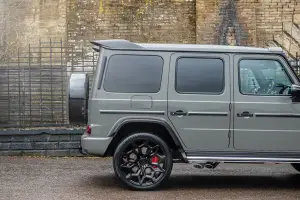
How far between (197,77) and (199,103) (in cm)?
35

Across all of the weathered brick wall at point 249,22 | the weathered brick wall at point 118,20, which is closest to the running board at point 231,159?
the weathered brick wall at point 249,22

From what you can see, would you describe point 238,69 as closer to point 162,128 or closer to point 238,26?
point 162,128

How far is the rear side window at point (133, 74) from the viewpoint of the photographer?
8633 mm

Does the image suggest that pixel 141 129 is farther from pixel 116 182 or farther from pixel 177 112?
pixel 116 182

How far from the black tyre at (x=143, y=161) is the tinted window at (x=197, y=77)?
78 centimetres

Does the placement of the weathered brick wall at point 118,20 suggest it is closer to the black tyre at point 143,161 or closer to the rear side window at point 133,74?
the rear side window at point 133,74

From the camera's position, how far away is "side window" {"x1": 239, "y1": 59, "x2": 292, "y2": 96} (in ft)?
28.7

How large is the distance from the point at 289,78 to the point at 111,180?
2826 millimetres

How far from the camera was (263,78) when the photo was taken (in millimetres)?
8766

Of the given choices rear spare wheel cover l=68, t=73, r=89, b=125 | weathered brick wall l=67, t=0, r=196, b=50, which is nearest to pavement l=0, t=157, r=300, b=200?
rear spare wheel cover l=68, t=73, r=89, b=125

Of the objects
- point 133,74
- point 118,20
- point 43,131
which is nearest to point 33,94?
point 43,131

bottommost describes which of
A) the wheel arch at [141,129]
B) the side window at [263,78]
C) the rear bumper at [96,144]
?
the rear bumper at [96,144]

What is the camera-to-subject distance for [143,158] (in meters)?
8.66

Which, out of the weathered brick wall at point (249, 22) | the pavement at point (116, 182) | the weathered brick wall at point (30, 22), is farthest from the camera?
the weathered brick wall at point (30, 22)
